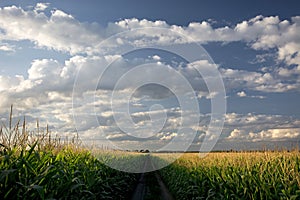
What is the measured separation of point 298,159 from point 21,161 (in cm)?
803

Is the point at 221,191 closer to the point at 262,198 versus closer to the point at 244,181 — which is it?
the point at 244,181

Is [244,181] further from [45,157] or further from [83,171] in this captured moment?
[45,157]

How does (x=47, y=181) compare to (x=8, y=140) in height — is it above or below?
below

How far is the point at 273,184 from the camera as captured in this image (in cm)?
730

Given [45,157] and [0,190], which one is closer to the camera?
[0,190]

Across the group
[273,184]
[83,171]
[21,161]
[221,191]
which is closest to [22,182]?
[21,161]

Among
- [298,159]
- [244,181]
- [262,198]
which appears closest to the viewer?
[262,198]

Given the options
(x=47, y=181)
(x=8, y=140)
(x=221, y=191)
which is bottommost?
(x=221, y=191)

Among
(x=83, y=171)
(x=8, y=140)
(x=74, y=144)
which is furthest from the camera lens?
(x=74, y=144)

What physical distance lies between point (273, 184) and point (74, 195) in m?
4.12

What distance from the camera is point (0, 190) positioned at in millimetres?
5426

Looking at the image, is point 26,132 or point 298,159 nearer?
point 26,132

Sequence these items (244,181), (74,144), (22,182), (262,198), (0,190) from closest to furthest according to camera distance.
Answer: (0,190)
(22,182)
(262,198)
(244,181)
(74,144)

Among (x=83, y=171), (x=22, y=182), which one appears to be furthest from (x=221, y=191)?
(x=22, y=182)
